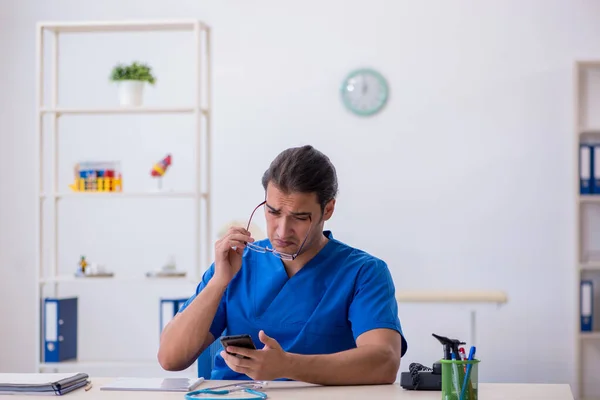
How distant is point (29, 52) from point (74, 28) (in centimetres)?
71

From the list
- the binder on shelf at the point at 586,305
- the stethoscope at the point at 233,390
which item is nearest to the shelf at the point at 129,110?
the binder on shelf at the point at 586,305

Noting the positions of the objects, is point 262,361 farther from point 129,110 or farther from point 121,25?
point 121,25

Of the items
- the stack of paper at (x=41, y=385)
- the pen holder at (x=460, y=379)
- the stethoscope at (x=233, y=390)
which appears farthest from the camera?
the stack of paper at (x=41, y=385)

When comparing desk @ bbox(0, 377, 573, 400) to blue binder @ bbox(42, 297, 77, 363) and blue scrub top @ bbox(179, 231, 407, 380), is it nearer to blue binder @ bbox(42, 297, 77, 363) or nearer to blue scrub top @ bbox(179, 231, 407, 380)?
blue scrub top @ bbox(179, 231, 407, 380)

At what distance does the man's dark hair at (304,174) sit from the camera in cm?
200

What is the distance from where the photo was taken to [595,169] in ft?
13.1

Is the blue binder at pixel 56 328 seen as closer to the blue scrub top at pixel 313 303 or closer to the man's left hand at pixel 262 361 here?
the blue scrub top at pixel 313 303

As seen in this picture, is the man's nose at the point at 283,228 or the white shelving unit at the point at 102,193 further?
the white shelving unit at the point at 102,193

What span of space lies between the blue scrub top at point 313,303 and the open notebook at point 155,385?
8.0 inches

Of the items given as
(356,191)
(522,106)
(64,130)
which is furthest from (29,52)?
(522,106)

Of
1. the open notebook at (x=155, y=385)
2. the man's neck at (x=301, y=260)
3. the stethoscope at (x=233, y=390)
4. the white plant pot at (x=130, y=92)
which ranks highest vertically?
the white plant pot at (x=130, y=92)

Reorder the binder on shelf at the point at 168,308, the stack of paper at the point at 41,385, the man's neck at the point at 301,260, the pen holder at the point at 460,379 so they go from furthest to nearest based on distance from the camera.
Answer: the binder on shelf at the point at 168,308 → the man's neck at the point at 301,260 → the stack of paper at the point at 41,385 → the pen holder at the point at 460,379

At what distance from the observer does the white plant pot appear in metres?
3.83

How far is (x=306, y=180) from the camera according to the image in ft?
6.59
